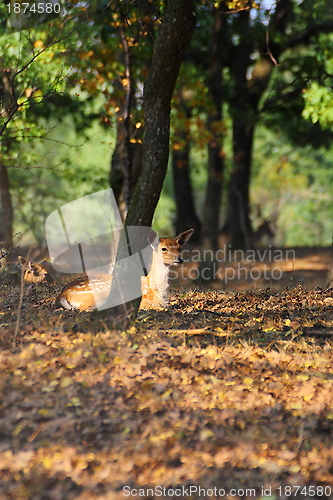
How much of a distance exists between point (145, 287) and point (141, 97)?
164 inches

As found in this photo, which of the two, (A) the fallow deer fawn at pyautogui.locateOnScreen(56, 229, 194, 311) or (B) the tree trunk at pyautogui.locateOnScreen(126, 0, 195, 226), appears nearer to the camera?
(B) the tree trunk at pyautogui.locateOnScreen(126, 0, 195, 226)

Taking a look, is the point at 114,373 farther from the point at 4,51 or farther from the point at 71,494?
the point at 4,51

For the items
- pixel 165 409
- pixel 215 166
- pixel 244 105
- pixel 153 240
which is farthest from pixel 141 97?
pixel 244 105

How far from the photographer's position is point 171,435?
4309 millimetres

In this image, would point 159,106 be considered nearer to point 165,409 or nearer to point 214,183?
point 165,409

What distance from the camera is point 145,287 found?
8281mm

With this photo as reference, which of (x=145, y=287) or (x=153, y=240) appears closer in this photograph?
(x=153, y=240)

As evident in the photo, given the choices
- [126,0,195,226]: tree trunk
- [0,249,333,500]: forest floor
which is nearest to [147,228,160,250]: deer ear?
[126,0,195,226]: tree trunk

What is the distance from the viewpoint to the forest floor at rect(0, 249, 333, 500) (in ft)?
12.7

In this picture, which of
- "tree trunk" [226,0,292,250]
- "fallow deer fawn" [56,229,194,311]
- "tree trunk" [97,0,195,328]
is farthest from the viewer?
"tree trunk" [226,0,292,250]

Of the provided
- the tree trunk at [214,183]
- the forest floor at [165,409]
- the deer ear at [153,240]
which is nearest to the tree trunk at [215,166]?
the tree trunk at [214,183]

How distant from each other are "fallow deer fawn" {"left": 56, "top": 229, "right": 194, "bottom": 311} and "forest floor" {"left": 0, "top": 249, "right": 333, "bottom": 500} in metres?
0.56

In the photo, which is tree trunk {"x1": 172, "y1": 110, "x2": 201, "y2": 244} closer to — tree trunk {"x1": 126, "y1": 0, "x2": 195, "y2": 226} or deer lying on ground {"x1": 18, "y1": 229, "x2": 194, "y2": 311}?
deer lying on ground {"x1": 18, "y1": 229, "x2": 194, "y2": 311}

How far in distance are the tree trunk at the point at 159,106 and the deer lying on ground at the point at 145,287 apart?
1263 mm
